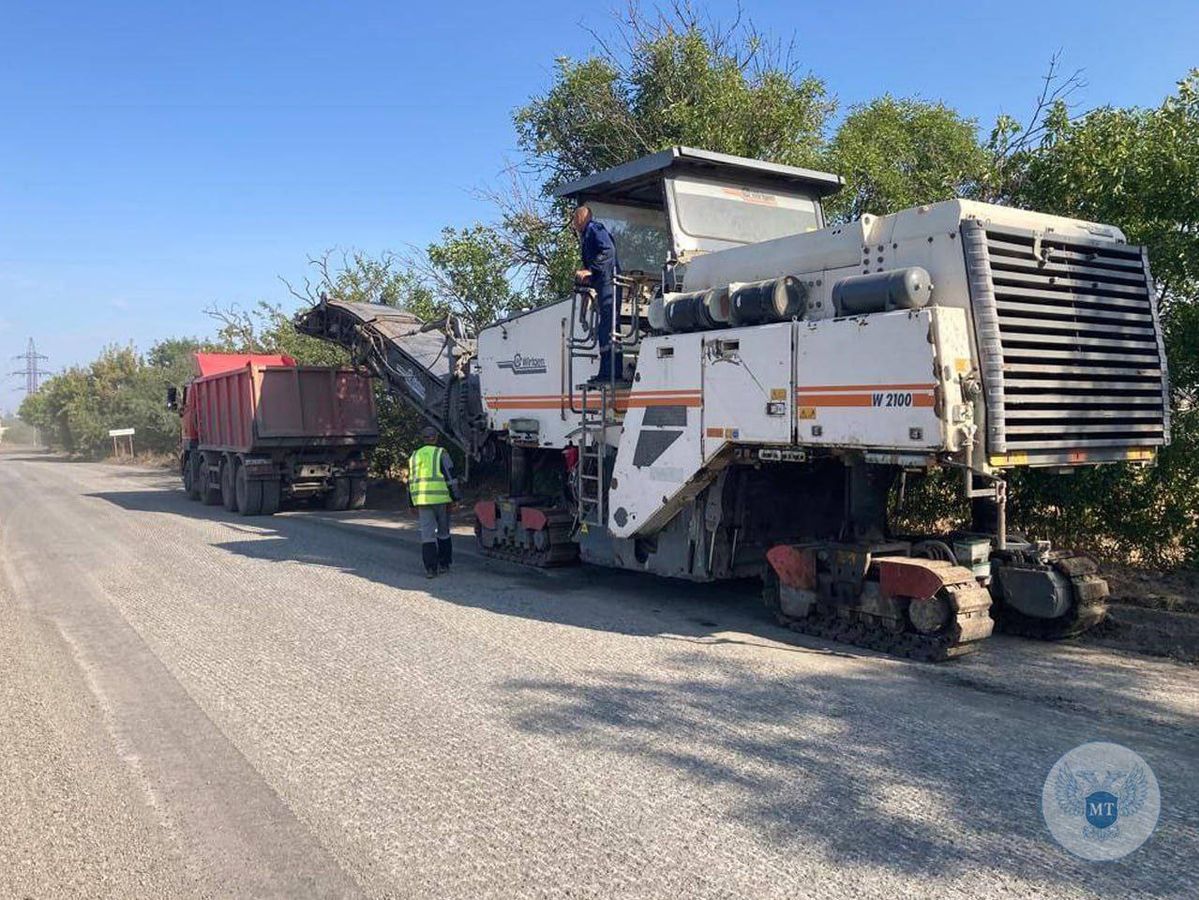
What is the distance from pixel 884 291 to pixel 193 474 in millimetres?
17005

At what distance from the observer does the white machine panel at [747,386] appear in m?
6.38

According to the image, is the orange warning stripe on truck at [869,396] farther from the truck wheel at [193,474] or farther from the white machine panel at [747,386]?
the truck wheel at [193,474]

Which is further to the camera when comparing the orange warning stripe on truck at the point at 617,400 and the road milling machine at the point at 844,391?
the orange warning stripe on truck at the point at 617,400

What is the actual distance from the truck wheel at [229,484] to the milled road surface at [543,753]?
8599 millimetres

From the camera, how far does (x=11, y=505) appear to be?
1878 centimetres

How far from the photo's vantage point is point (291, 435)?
52.0 feet

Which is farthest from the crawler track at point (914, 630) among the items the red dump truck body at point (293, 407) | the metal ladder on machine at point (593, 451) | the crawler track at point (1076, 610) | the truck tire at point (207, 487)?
the truck tire at point (207, 487)

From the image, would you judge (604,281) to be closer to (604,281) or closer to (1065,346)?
(604,281)

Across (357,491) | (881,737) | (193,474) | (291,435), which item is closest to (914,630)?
(881,737)

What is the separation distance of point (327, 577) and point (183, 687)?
363cm

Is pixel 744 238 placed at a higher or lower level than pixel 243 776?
higher

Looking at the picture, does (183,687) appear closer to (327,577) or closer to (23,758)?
(23,758)

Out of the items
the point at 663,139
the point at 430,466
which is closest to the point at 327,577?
the point at 430,466

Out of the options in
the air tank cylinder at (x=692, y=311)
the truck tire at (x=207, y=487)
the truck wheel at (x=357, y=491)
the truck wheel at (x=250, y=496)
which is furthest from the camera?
the truck tire at (x=207, y=487)
